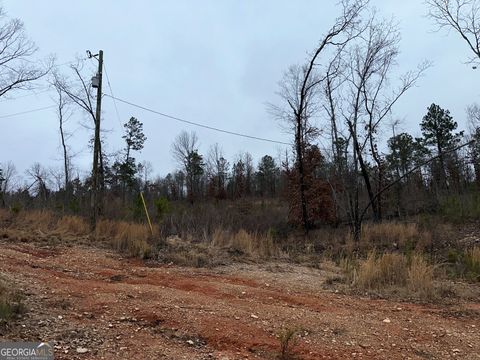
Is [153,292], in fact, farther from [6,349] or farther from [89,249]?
[89,249]

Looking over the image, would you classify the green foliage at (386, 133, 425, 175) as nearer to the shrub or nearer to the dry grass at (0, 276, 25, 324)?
the shrub

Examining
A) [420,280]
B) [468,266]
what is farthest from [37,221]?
[468,266]

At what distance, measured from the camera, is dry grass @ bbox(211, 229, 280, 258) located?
42.4 feet

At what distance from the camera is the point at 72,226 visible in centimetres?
1552

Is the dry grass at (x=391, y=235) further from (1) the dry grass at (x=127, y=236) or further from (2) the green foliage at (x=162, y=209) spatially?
(1) the dry grass at (x=127, y=236)

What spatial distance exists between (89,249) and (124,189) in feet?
125

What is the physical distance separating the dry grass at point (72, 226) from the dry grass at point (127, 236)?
0.49 m

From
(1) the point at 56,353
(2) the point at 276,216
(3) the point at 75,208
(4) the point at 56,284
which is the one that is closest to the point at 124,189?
(2) the point at 276,216

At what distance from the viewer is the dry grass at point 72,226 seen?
49.1 feet

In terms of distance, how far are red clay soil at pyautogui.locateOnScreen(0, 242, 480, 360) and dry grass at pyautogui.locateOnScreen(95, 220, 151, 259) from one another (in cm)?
294

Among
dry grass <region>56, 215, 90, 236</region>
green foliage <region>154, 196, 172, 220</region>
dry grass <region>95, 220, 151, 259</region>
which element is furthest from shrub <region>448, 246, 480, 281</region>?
green foliage <region>154, 196, 172, 220</region>

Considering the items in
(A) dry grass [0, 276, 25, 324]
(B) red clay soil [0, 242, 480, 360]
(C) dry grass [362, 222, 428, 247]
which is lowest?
(B) red clay soil [0, 242, 480, 360]

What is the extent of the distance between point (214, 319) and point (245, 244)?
296 inches

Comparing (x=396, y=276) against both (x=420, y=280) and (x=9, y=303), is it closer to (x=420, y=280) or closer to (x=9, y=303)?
(x=420, y=280)
